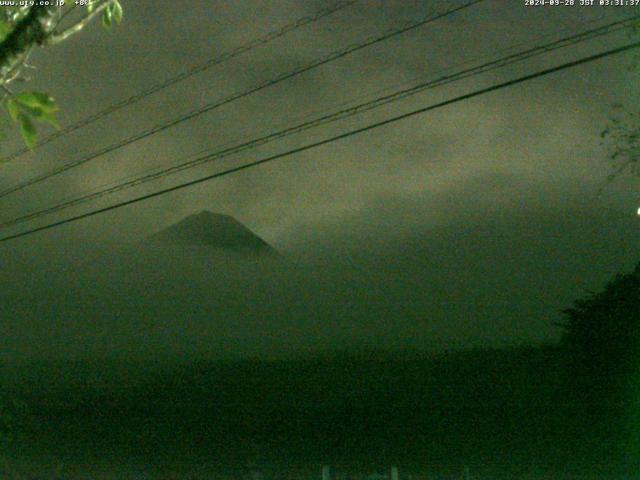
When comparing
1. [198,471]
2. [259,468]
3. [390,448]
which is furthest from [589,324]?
[198,471]

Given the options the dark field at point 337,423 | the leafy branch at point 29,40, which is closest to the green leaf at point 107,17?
the leafy branch at point 29,40

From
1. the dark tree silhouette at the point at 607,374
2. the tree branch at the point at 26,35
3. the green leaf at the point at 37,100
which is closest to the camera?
the green leaf at the point at 37,100

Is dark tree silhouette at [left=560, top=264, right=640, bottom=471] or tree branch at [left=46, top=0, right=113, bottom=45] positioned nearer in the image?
tree branch at [left=46, top=0, right=113, bottom=45]

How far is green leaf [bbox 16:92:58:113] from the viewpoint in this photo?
9.82 feet

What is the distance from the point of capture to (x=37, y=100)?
9.82 ft

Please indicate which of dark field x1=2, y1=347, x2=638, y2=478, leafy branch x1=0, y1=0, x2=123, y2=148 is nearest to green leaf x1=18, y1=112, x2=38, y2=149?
leafy branch x1=0, y1=0, x2=123, y2=148

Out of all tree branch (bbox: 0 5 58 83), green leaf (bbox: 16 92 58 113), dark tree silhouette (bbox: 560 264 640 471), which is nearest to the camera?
green leaf (bbox: 16 92 58 113)

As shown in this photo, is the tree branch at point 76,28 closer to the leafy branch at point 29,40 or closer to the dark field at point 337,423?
the leafy branch at point 29,40

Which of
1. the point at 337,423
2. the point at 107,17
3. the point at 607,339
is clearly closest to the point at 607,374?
the point at 607,339

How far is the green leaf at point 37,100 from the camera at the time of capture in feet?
9.82

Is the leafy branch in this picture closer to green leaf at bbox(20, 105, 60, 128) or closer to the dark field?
green leaf at bbox(20, 105, 60, 128)

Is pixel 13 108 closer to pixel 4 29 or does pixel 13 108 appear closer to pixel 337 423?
pixel 4 29

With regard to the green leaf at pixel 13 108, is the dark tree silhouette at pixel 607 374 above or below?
above

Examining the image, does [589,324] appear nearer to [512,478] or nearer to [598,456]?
[598,456]
